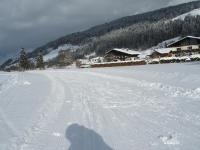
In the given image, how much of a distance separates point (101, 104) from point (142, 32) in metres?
188

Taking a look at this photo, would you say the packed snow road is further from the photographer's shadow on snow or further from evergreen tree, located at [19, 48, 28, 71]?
evergreen tree, located at [19, 48, 28, 71]

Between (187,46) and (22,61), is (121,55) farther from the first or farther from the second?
(22,61)

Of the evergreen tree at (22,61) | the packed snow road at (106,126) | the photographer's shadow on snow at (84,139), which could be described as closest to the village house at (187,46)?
the evergreen tree at (22,61)

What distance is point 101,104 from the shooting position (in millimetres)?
12594

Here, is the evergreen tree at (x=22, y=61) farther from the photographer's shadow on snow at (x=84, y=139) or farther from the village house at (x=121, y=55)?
the photographer's shadow on snow at (x=84, y=139)

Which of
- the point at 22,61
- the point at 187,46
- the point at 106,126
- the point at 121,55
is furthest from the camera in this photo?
the point at 22,61

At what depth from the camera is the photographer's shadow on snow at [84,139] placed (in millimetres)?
6691

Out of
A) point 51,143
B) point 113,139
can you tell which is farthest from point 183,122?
point 51,143

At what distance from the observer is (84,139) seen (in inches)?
289

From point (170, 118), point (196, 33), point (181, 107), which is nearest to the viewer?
point (170, 118)

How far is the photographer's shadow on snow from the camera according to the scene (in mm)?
6691

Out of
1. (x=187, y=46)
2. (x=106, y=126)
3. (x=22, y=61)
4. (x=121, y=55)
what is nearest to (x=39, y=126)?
(x=106, y=126)

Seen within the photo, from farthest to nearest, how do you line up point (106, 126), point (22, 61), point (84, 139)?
point (22, 61) → point (106, 126) → point (84, 139)

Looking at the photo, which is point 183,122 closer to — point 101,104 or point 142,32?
point 101,104
